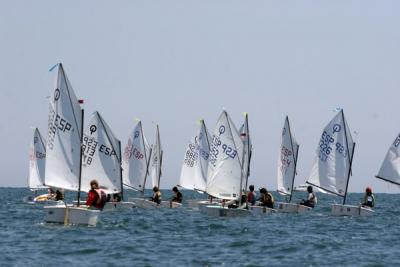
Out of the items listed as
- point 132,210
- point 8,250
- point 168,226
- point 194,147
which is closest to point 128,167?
point 194,147

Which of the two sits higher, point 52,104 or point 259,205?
point 52,104

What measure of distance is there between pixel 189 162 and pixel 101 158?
85.9 feet

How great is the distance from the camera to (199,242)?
31.2m

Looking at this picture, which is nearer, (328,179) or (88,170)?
(88,170)

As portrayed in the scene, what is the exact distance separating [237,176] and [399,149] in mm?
11741

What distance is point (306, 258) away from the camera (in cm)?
2753

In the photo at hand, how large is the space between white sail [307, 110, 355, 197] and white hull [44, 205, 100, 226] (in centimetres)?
2336

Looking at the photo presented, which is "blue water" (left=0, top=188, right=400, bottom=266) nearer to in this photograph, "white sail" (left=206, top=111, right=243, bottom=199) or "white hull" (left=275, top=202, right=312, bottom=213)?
"white sail" (left=206, top=111, right=243, bottom=199)

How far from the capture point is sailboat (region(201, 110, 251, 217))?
154 ft

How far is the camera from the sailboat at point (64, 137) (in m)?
35.2

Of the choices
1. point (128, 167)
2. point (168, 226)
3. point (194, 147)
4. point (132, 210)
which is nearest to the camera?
point (168, 226)

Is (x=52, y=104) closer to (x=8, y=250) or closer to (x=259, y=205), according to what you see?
(x=8, y=250)

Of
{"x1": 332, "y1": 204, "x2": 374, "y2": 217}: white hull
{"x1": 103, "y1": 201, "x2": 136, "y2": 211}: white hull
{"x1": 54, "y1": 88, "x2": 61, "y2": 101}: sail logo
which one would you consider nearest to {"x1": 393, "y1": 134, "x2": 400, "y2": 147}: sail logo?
{"x1": 332, "y1": 204, "x2": 374, "y2": 217}: white hull

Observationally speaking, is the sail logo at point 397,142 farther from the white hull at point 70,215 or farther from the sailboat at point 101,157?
the white hull at point 70,215
